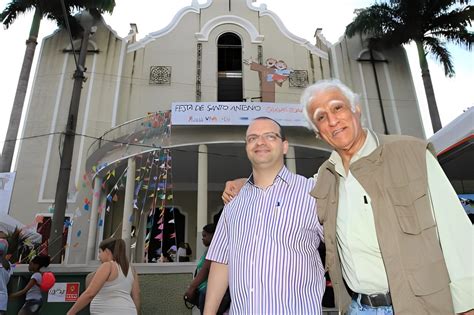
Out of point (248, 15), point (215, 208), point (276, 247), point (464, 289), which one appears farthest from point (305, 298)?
point (248, 15)

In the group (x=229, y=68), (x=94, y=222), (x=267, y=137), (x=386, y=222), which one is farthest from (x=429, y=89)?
(x=386, y=222)

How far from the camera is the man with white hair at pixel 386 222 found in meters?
1.40

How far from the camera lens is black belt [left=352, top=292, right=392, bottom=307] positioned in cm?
154

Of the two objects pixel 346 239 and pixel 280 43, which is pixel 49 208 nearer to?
pixel 280 43

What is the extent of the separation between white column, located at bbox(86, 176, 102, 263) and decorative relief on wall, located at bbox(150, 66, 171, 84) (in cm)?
576

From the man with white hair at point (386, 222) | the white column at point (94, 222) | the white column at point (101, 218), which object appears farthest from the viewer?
the white column at point (101, 218)

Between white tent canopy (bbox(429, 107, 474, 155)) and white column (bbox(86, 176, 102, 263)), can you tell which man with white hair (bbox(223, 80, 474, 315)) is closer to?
white tent canopy (bbox(429, 107, 474, 155))

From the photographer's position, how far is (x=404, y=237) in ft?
4.94

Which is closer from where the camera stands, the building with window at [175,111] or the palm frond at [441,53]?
the building with window at [175,111]

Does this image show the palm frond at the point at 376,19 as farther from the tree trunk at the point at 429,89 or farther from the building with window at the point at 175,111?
the building with window at the point at 175,111

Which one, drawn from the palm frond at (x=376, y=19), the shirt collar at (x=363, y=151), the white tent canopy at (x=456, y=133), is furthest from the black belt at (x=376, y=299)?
the palm frond at (x=376, y=19)

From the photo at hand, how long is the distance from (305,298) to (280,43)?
682 inches

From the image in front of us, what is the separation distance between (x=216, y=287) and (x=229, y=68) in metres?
16.6

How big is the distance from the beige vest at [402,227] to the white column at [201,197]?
29.3ft
